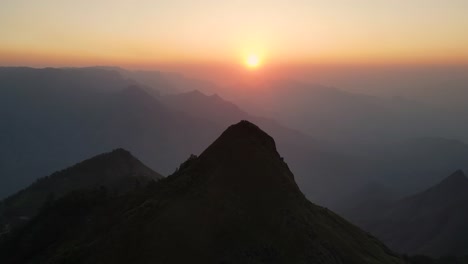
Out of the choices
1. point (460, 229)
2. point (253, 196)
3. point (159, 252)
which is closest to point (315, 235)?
point (253, 196)

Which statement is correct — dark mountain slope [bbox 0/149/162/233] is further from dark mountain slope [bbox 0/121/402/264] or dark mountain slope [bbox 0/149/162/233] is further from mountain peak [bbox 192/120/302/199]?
dark mountain slope [bbox 0/121/402/264]

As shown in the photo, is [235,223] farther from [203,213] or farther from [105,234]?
[105,234]

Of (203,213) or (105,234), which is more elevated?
(203,213)

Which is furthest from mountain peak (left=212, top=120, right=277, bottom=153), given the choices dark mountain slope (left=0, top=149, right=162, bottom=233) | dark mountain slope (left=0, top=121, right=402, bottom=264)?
dark mountain slope (left=0, top=149, right=162, bottom=233)

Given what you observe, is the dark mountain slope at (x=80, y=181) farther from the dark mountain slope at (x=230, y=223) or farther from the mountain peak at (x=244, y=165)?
the dark mountain slope at (x=230, y=223)

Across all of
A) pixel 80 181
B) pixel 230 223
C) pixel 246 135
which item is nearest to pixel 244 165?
pixel 246 135

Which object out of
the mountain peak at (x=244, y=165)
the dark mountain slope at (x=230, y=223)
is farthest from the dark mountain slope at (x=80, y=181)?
the dark mountain slope at (x=230, y=223)
